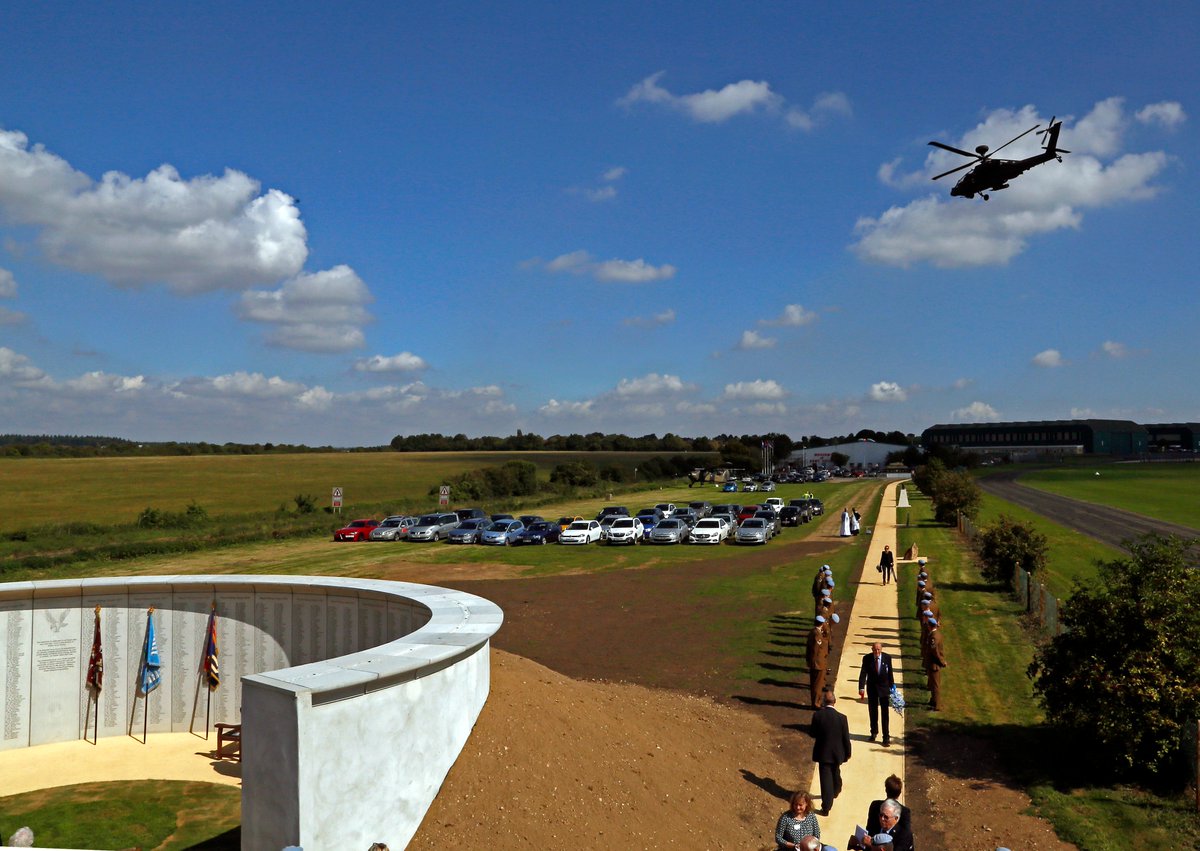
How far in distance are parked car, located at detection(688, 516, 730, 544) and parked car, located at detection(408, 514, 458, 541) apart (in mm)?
13647

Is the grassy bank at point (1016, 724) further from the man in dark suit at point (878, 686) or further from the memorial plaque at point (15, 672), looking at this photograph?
the memorial plaque at point (15, 672)

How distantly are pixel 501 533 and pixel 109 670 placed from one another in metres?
30.0

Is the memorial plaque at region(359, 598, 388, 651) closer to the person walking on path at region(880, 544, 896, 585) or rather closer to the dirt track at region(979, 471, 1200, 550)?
the person walking on path at region(880, 544, 896, 585)

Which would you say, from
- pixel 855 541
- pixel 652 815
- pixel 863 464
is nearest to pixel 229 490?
pixel 855 541

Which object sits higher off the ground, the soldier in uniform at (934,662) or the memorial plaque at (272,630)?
the memorial plaque at (272,630)

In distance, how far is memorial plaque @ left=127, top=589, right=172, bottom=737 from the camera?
13523mm

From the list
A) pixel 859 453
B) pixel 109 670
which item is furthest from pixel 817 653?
pixel 859 453

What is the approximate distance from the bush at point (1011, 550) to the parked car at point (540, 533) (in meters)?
23.0

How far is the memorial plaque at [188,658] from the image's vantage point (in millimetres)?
13680

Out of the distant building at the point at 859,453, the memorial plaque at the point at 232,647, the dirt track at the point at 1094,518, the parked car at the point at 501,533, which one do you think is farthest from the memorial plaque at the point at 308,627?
the distant building at the point at 859,453

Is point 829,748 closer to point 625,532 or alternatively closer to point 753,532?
point 753,532

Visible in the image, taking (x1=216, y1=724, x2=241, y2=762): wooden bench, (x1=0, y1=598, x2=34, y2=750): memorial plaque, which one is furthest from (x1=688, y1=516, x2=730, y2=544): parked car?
(x1=0, y1=598, x2=34, y2=750): memorial plaque

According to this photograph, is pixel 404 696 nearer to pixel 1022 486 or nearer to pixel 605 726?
pixel 605 726

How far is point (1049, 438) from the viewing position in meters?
177
